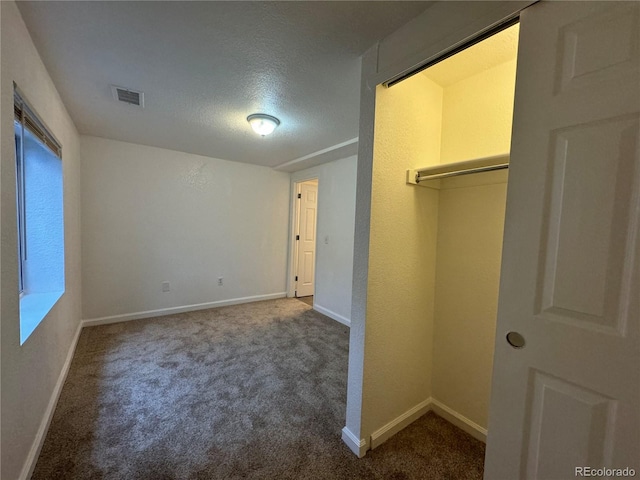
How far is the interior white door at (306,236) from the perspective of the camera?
4887mm

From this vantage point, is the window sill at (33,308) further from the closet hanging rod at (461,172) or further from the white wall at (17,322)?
the closet hanging rod at (461,172)

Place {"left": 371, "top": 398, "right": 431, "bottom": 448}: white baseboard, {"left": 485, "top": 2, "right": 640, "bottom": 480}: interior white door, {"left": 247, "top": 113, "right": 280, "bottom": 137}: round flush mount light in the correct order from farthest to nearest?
{"left": 247, "top": 113, "right": 280, "bottom": 137}: round flush mount light → {"left": 371, "top": 398, "right": 431, "bottom": 448}: white baseboard → {"left": 485, "top": 2, "right": 640, "bottom": 480}: interior white door

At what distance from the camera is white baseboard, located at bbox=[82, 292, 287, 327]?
3.31 m

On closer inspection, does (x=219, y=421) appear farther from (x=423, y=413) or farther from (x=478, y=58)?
(x=478, y=58)

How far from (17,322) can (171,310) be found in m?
2.64

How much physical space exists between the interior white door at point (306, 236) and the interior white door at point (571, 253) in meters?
3.96

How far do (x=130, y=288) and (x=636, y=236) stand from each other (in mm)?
4376

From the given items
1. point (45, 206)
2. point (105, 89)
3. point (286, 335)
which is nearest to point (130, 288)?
point (45, 206)

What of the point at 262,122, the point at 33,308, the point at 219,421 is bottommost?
the point at 219,421

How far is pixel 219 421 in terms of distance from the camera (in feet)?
5.91

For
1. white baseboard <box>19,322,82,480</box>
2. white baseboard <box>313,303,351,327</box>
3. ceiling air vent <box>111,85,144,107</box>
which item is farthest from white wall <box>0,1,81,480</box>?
white baseboard <box>313,303,351,327</box>

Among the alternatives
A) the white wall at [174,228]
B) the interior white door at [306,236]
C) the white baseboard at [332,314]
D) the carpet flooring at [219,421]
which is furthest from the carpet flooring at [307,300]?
the carpet flooring at [219,421]

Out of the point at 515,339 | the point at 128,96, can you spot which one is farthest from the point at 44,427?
the point at 515,339

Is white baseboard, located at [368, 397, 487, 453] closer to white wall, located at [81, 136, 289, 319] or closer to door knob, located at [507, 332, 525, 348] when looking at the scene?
door knob, located at [507, 332, 525, 348]
